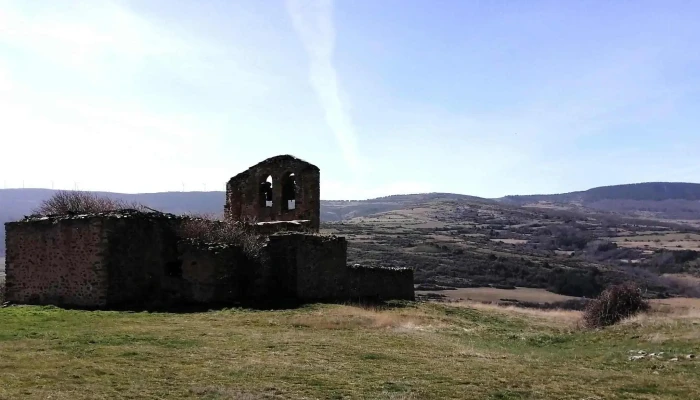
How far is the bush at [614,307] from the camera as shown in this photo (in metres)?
18.7

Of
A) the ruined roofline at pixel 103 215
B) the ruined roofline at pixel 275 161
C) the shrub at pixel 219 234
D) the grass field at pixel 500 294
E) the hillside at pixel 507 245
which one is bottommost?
the grass field at pixel 500 294


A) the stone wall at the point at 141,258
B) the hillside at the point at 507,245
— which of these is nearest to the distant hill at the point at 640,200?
the hillside at the point at 507,245

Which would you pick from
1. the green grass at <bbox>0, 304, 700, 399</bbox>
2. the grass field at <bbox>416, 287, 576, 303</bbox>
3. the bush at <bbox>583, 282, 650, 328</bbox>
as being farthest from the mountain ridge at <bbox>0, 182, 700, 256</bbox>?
the green grass at <bbox>0, 304, 700, 399</bbox>

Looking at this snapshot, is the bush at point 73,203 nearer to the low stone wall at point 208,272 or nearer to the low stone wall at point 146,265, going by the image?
the low stone wall at point 146,265

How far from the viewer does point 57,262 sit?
16750 mm

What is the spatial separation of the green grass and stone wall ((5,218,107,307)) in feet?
4.57

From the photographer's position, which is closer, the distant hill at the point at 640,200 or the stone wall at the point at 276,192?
the stone wall at the point at 276,192

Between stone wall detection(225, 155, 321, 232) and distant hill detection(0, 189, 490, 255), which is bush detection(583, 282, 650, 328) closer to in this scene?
stone wall detection(225, 155, 321, 232)

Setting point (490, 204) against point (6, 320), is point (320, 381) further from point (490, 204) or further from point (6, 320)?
point (490, 204)

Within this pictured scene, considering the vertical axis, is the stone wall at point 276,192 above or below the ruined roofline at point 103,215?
above

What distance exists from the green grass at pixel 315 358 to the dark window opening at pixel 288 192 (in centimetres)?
775

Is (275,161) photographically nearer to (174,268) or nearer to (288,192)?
(288,192)

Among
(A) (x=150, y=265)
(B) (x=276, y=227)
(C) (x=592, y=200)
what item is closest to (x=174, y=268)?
(A) (x=150, y=265)

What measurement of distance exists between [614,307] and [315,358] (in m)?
12.2
